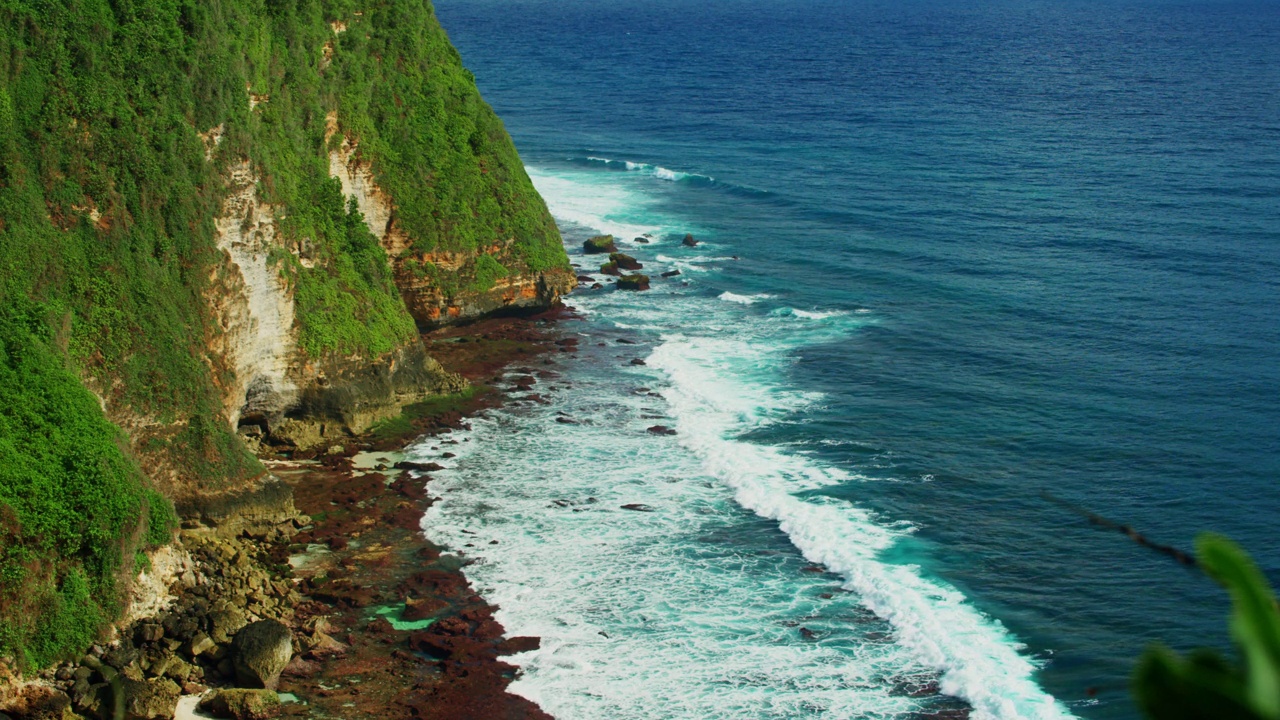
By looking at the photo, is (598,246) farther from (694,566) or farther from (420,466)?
(694,566)

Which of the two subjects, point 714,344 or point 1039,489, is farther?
point 714,344

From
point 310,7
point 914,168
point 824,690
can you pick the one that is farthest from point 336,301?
point 914,168

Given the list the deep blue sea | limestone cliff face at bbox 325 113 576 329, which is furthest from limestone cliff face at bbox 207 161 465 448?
limestone cliff face at bbox 325 113 576 329

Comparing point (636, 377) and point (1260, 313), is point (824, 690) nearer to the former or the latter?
point (636, 377)

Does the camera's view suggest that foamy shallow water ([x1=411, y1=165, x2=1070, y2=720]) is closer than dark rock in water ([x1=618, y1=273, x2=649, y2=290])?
Yes

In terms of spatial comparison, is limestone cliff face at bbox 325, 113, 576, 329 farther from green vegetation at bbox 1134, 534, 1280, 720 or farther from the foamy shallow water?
green vegetation at bbox 1134, 534, 1280, 720

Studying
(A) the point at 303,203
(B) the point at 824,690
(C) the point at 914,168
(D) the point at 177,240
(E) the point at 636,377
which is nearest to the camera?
(B) the point at 824,690
